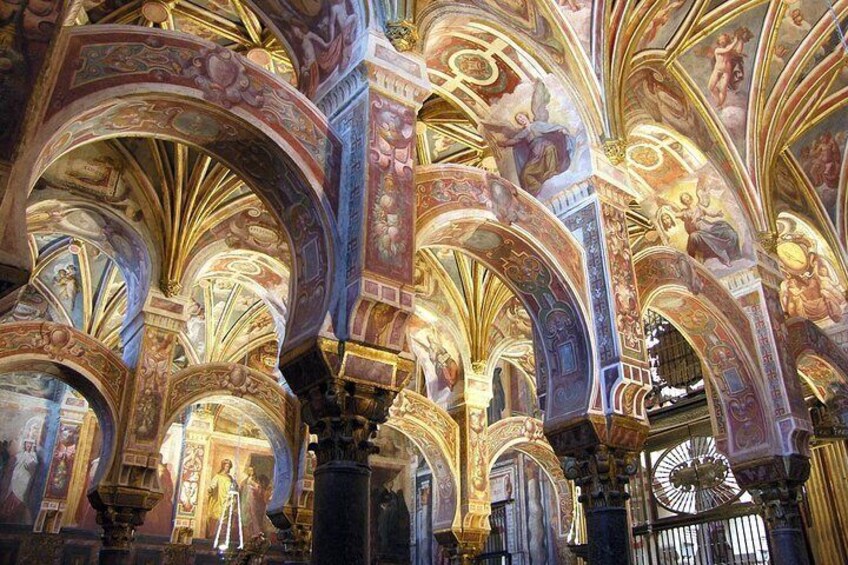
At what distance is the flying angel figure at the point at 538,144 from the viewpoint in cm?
938

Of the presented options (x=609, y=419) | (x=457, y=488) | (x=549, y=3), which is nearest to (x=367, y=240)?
(x=609, y=419)

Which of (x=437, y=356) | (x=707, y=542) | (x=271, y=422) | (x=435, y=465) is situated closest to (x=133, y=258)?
(x=271, y=422)

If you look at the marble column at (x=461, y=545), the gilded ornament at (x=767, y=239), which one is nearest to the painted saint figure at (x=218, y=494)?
the marble column at (x=461, y=545)

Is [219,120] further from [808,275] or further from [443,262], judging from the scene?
[808,275]

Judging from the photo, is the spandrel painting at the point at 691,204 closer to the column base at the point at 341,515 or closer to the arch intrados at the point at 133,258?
the arch intrados at the point at 133,258

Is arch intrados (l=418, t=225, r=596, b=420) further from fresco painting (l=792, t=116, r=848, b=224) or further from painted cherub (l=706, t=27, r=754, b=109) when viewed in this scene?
fresco painting (l=792, t=116, r=848, b=224)

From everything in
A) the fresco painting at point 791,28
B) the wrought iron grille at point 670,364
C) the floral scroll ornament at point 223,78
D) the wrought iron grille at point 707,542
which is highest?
the fresco painting at point 791,28

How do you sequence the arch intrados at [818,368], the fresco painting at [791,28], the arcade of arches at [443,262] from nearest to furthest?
the arcade of arches at [443,262], the fresco painting at [791,28], the arch intrados at [818,368]

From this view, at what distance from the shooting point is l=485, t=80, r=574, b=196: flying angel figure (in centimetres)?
938

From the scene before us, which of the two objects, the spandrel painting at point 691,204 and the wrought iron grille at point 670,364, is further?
the wrought iron grille at point 670,364

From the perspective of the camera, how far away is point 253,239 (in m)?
12.0

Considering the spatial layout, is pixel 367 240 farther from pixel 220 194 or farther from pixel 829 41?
pixel 829 41

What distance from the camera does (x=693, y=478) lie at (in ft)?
46.6

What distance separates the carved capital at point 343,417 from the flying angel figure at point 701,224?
289 inches
